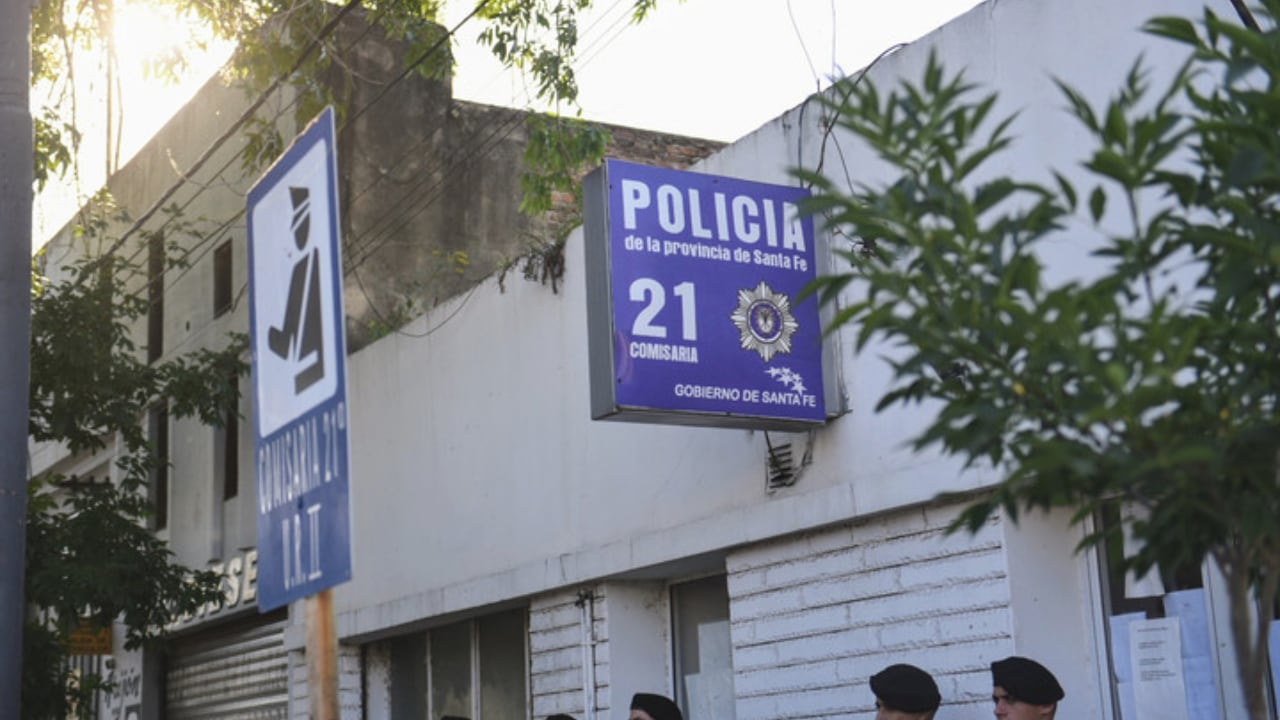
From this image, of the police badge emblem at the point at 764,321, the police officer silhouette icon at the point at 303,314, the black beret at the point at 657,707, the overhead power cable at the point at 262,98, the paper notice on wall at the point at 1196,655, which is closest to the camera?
the police officer silhouette icon at the point at 303,314

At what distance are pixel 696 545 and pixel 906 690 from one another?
7.98 feet

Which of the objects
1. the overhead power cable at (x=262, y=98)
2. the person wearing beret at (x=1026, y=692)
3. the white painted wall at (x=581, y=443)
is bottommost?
the person wearing beret at (x=1026, y=692)

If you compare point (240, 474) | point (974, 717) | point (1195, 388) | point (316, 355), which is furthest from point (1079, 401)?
point (240, 474)

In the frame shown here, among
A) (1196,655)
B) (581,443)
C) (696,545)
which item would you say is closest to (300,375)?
(1196,655)

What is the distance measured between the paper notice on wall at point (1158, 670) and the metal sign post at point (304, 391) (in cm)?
441

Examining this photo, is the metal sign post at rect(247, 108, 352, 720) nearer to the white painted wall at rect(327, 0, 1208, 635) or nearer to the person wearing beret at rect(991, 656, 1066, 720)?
the white painted wall at rect(327, 0, 1208, 635)

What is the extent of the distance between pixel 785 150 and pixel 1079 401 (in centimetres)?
719

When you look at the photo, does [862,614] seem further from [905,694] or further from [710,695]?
[710,695]

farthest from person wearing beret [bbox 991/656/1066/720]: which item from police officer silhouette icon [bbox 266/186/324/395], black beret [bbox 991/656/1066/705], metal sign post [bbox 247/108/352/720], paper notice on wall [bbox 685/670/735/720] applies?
police officer silhouette icon [bbox 266/186/324/395]

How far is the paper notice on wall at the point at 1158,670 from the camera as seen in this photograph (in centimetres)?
773

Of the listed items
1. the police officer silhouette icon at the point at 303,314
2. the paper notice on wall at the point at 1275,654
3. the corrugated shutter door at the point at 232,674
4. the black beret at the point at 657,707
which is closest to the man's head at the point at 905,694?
the paper notice on wall at the point at 1275,654

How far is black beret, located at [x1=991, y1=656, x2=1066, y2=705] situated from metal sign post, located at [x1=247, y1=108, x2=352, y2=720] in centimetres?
372

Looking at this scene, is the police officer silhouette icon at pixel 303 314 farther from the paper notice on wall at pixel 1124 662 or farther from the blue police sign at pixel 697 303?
the paper notice on wall at pixel 1124 662

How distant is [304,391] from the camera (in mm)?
4703
